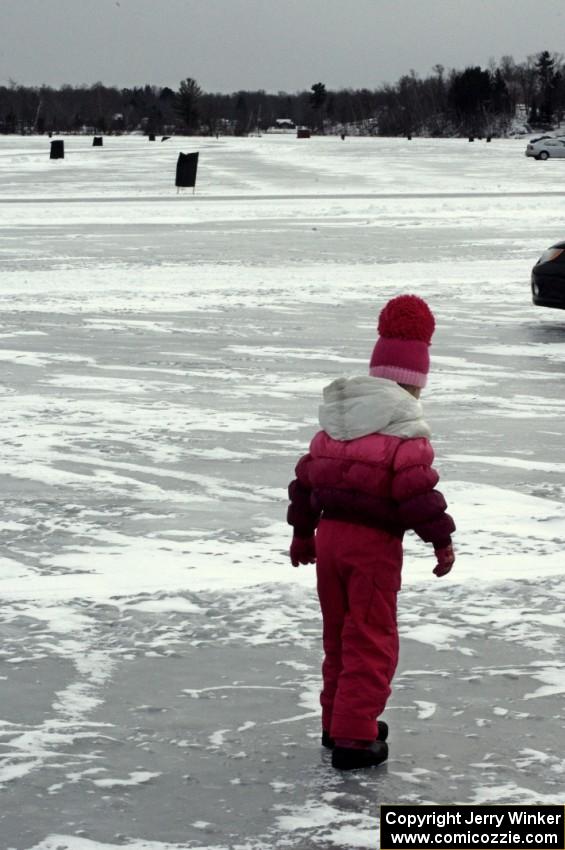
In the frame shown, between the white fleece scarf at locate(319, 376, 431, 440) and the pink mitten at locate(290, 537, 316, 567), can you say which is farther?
the pink mitten at locate(290, 537, 316, 567)

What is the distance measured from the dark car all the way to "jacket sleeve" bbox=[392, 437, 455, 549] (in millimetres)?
10593

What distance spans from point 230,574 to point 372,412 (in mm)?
2083

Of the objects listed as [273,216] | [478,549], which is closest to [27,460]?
[478,549]

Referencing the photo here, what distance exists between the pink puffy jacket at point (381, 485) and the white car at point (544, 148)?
205ft

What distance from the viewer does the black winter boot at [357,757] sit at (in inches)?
162

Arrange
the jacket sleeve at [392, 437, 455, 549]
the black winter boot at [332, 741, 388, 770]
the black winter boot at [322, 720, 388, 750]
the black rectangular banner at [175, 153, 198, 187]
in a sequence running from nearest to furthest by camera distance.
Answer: the jacket sleeve at [392, 437, 455, 549] < the black winter boot at [332, 741, 388, 770] < the black winter boot at [322, 720, 388, 750] < the black rectangular banner at [175, 153, 198, 187]

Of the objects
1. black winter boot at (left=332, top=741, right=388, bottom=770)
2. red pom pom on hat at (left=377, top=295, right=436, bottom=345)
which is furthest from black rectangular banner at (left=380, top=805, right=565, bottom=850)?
red pom pom on hat at (left=377, top=295, right=436, bottom=345)

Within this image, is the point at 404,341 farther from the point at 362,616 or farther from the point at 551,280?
the point at 551,280

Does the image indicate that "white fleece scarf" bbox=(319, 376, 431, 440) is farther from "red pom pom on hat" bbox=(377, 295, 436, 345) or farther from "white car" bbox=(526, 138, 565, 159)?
"white car" bbox=(526, 138, 565, 159)

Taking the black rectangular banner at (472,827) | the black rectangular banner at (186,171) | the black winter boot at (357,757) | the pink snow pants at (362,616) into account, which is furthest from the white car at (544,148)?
the black rectangular banner at (472,827)

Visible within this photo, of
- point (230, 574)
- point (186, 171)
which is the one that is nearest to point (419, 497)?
point (230, 574)

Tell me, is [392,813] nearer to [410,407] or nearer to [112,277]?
[410,407]

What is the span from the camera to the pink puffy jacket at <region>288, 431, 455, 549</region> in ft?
13.2

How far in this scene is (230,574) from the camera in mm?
6059
